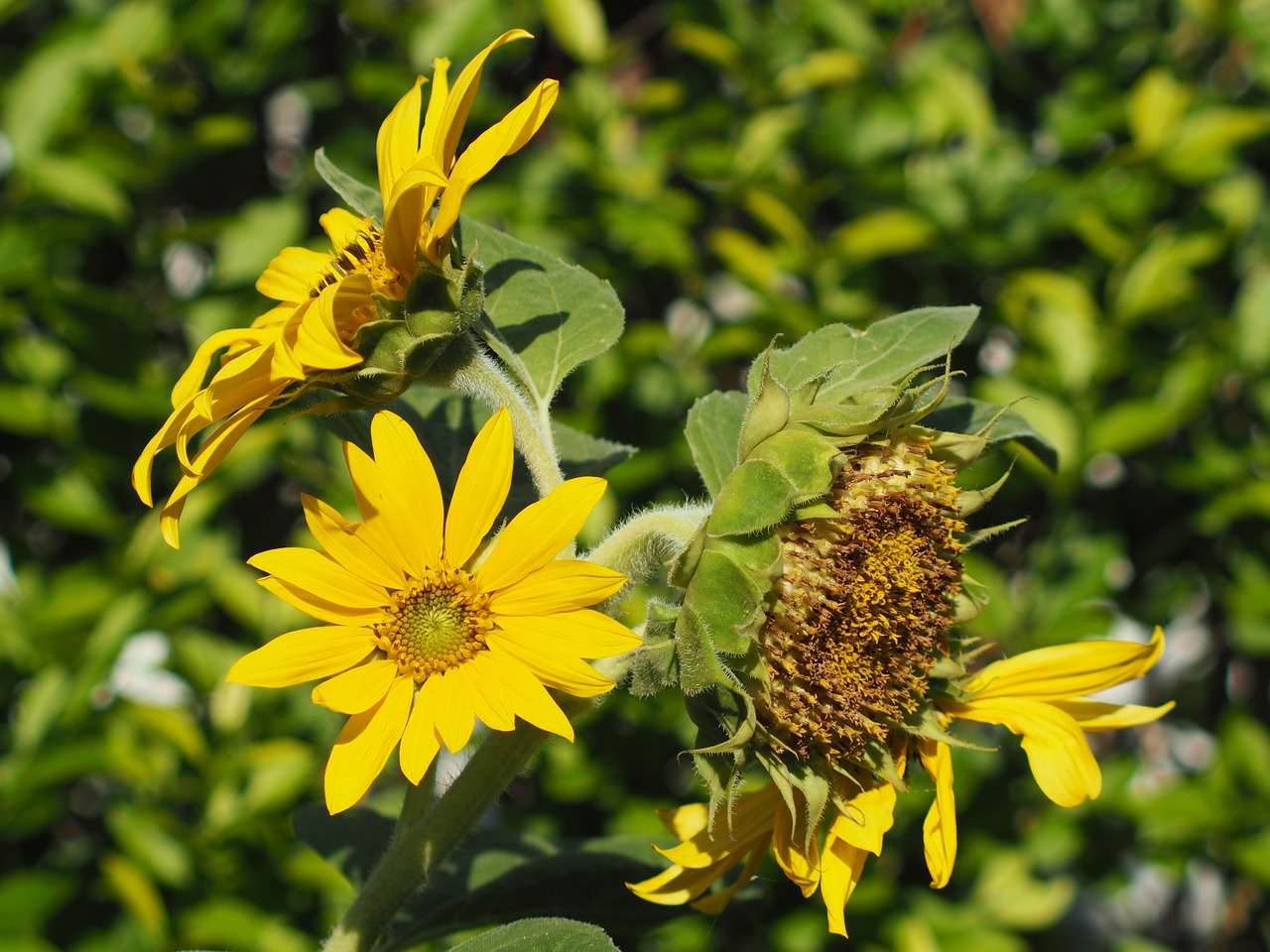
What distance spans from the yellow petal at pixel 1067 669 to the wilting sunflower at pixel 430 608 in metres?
0.29

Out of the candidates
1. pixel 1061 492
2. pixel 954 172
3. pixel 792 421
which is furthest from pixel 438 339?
pixel 954 172

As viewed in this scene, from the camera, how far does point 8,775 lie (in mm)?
1571

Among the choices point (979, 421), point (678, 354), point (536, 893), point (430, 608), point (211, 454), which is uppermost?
point (211, 454)

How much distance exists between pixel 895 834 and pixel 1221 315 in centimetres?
96

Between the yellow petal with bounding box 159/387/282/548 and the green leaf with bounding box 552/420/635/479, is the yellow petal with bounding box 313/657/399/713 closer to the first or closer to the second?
the yellow petal with bounding box 159/387/282/548

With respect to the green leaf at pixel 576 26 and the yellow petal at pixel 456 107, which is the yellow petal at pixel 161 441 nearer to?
the yellow petal at pixel 456 107

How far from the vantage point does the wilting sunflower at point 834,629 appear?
643 millimetres

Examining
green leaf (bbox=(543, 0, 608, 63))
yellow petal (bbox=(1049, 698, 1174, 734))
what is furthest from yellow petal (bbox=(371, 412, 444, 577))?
green leaf (bbox=(543, 0, 608, 63))

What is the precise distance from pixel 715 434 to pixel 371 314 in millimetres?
232

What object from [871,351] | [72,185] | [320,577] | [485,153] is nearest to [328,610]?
[320,577]

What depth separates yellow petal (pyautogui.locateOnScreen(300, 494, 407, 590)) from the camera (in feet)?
2.04

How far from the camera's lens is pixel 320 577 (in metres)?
0.63

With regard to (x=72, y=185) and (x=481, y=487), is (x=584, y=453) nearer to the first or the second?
(x=481, y=487)

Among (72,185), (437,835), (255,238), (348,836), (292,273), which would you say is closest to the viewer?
(437,835)
